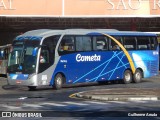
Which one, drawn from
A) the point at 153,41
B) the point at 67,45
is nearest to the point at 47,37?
the point at 67,45

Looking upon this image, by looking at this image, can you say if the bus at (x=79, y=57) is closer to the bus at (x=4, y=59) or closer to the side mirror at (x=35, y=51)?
the side mirror at (x=35, y=51)

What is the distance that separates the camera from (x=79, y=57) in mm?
27141

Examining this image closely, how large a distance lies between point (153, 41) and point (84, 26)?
19315 mm

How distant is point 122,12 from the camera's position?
131 ft

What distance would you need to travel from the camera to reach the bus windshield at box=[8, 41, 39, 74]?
25.1 metres

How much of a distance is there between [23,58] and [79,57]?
3284mm

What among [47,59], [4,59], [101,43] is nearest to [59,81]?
[47,59]

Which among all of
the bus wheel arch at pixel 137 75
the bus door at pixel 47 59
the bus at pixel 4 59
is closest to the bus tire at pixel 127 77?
the bus wheel arch at pixel 137 75

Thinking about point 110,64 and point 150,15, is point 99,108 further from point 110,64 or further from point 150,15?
point 150,15

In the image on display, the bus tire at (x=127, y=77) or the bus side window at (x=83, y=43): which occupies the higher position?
the bus side window at (x=83, y=43)

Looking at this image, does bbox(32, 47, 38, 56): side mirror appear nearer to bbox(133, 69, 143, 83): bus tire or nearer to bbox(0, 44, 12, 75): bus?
bbox(133, 69, 143, 83): bus tire

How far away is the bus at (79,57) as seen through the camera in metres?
25.2

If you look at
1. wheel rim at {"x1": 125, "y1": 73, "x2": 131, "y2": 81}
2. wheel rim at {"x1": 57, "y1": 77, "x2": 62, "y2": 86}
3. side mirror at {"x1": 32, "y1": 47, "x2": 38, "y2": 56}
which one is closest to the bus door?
side mirror at {"x1": 32, "y1": 47, "x2": 38, "y2": 56}

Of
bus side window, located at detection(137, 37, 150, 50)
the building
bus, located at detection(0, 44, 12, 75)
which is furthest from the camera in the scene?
the building
